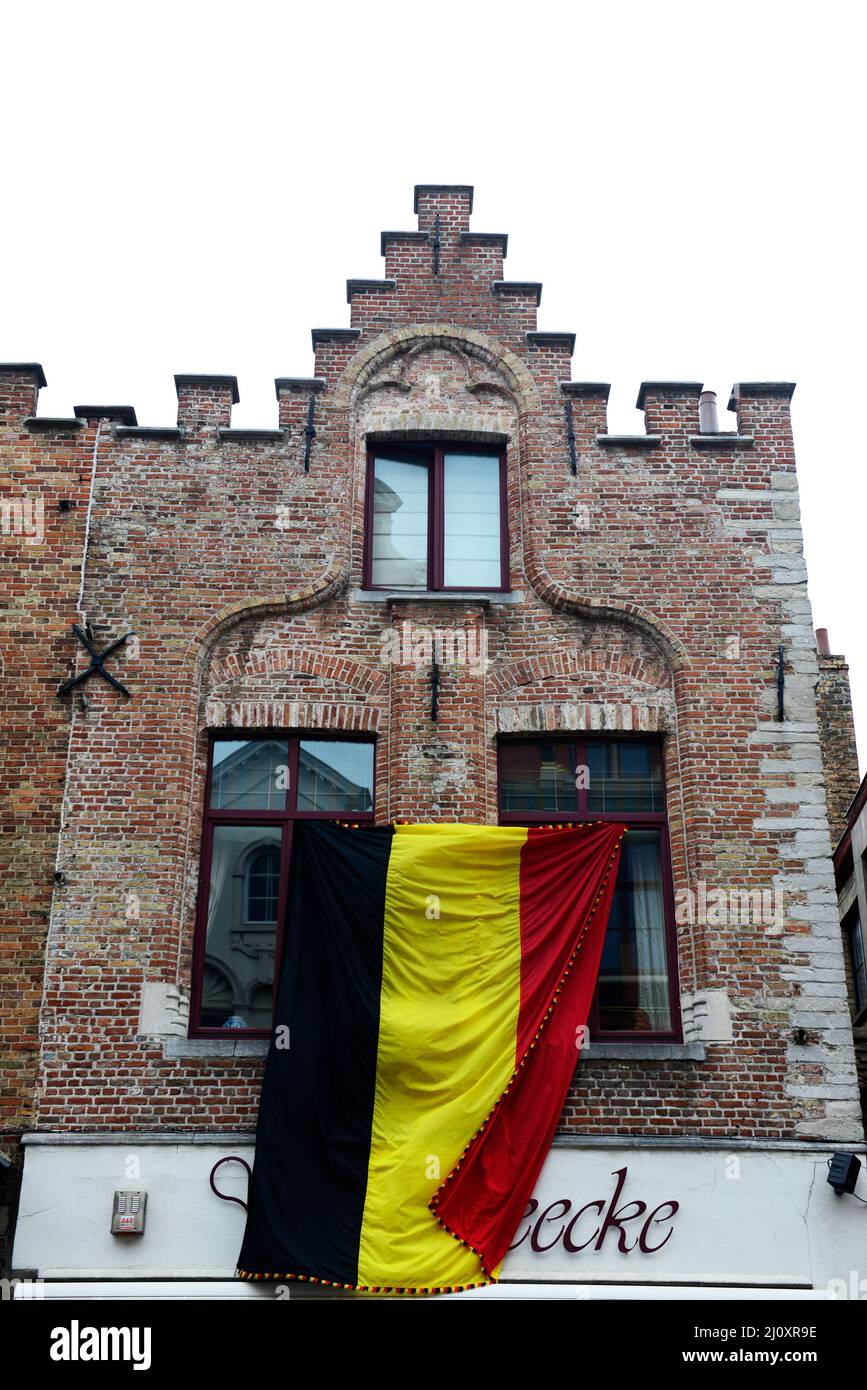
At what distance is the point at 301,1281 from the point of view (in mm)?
9375

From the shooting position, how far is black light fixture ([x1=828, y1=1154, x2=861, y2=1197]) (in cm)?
973

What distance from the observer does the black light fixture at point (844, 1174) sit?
973cm

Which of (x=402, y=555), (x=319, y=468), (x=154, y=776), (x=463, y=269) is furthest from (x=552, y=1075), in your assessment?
(x=463, y=269)

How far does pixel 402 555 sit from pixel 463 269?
2.93m

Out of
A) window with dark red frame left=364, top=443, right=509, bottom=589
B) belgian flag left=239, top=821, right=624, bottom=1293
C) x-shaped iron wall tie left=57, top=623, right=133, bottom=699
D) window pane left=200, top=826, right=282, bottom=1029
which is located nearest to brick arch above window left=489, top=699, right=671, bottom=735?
belgian flag left=239, top=821, right=624, bottom=1293

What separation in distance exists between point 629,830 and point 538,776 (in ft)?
2.80

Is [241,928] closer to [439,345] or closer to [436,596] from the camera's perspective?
[436,596]

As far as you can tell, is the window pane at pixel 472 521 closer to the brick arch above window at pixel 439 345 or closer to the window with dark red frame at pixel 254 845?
the brick arch above window at pixel 439 345

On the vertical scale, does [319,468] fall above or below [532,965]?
above

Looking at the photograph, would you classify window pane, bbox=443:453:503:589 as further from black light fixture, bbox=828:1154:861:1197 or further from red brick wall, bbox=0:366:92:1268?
black light fixture, bbox=828:1154:861:1197

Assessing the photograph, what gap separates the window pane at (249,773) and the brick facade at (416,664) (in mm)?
216

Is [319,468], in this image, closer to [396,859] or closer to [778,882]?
[396,859]

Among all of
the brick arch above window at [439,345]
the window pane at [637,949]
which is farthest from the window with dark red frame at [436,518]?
the window pane at [637,949]

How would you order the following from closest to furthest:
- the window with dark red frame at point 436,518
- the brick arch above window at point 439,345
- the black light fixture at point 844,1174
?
the black light fixture at point 844,1174 → the window with dark red frame at point 436,518 → the brick arch above window at point 439,345
